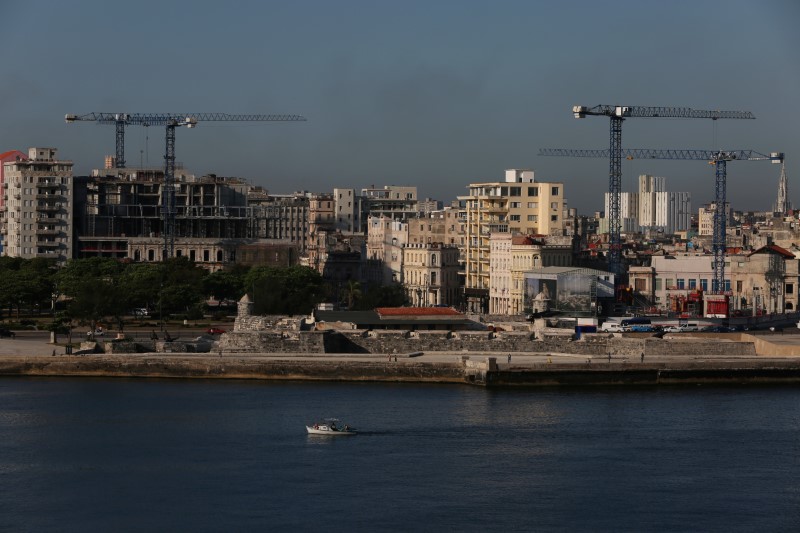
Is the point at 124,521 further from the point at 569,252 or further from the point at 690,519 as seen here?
the point at 569,252

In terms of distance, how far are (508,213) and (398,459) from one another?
212 ft

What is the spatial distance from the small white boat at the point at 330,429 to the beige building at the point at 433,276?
55998 mm

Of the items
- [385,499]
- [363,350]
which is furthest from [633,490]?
[363,350]

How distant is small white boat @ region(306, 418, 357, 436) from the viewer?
48531 millimetres

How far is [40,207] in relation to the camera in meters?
123

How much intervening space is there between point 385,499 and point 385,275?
79297 millimetres

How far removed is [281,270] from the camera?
100625mm

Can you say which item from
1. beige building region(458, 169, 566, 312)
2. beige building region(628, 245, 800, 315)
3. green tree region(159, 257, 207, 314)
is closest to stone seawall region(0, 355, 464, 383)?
green tree region(159, 257, 207, 314)

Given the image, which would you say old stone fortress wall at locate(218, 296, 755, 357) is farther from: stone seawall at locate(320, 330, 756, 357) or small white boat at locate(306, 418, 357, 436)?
small white boat at locate(306, 418, 357, 436)

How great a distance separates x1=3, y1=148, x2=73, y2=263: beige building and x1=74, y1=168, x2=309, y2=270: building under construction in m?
2.58

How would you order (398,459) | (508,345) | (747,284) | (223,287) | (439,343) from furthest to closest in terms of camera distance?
(223,287) < (747,284) < (508,345) < (439,343) < (398,459)

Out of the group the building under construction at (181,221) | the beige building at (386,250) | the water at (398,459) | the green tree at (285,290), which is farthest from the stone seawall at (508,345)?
the building under construction at (181,221)

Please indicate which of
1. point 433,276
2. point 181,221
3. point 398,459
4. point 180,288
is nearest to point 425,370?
point 398,459

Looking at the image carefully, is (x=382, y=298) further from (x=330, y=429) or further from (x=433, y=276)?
(x=330, y=429)
